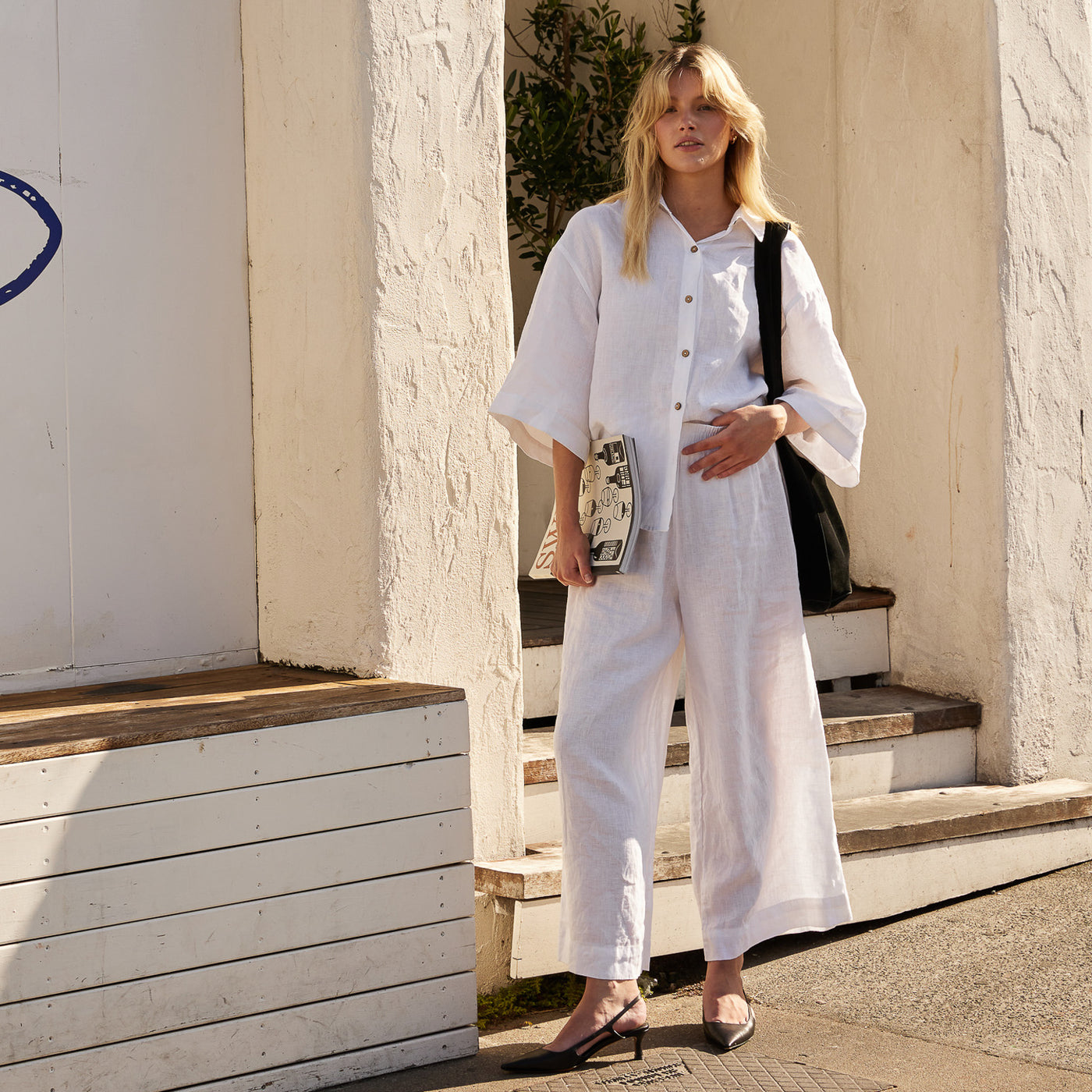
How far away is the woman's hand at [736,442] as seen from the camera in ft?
9.06

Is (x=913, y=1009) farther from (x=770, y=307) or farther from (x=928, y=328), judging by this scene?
(x=928, y=328)

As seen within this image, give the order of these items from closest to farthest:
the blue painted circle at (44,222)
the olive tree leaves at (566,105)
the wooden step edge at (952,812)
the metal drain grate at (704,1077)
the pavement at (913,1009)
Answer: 1. the metal drain grate at (704,1077)
2. the pavement at (913,1009)
3. the blue painted circle at (44,222)
4. the wooden step edge at (952,812)
5. the olive tree leaves at (566,105)

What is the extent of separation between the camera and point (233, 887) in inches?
104

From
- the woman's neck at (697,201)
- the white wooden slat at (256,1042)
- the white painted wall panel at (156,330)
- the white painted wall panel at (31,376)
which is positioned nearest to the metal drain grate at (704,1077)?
the white wooden slat at (256,1042)

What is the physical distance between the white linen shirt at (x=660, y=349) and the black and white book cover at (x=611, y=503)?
53 mm

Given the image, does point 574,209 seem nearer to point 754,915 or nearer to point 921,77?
point 921,77

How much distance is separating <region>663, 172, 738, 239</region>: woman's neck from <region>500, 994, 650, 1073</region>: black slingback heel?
156cm

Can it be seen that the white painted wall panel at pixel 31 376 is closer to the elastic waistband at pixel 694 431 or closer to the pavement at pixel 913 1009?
the pavement at pixel 913 1009

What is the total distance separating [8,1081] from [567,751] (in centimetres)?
115

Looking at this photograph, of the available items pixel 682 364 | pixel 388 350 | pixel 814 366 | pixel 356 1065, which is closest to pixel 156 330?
pixel 388 350

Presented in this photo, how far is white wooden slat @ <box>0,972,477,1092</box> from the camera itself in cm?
247

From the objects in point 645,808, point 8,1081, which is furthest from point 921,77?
point 8,1081

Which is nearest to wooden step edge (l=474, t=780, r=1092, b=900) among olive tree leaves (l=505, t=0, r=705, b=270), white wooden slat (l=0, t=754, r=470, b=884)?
white wooden slat (l=0, t=754, r=470, b=884)

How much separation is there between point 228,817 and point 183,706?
12.5 inches
